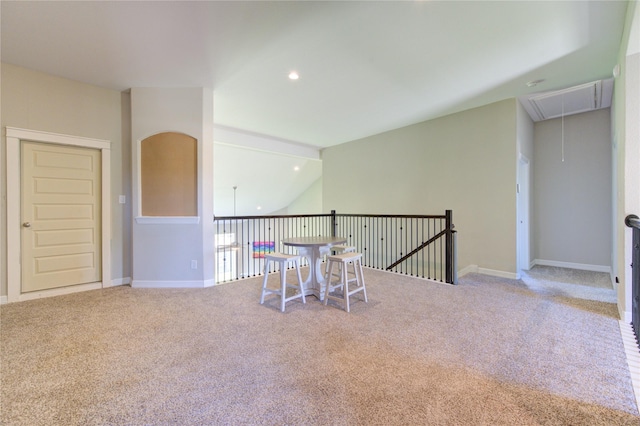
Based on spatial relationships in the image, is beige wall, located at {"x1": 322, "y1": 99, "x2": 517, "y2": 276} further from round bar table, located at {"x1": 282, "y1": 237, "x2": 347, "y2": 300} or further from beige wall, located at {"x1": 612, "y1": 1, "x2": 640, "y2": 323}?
round bar table, located at {"x1": 282, "y1": 237, "x2": 347, "y2": 300}

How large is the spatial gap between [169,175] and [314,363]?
315 centimetres

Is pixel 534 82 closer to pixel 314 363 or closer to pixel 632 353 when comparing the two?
pixel 632 353

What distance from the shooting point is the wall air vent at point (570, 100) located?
3768 millimetres

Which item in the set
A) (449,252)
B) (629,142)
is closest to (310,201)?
(449,252)

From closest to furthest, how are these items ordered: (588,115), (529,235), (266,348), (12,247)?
(266,348)
(12,247)
(588,115)
(529,235)

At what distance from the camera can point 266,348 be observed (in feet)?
6.81

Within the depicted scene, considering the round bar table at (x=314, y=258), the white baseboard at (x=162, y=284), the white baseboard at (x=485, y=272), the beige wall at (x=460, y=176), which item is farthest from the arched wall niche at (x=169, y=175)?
the white baseboard at (x=485, y=272)

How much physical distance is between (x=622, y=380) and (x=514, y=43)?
9.66 ft

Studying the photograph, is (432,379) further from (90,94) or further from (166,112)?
(90,94)

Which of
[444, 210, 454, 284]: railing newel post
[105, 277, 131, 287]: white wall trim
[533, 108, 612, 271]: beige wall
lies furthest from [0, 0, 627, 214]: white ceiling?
[105, 277, 131, 287]: white wall trim

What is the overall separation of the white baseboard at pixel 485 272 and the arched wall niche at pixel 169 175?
14.0 ft

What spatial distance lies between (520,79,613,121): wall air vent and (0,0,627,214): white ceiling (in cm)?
21

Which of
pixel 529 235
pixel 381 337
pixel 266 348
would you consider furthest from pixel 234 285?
pixel 529 235

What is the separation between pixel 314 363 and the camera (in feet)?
6.11
